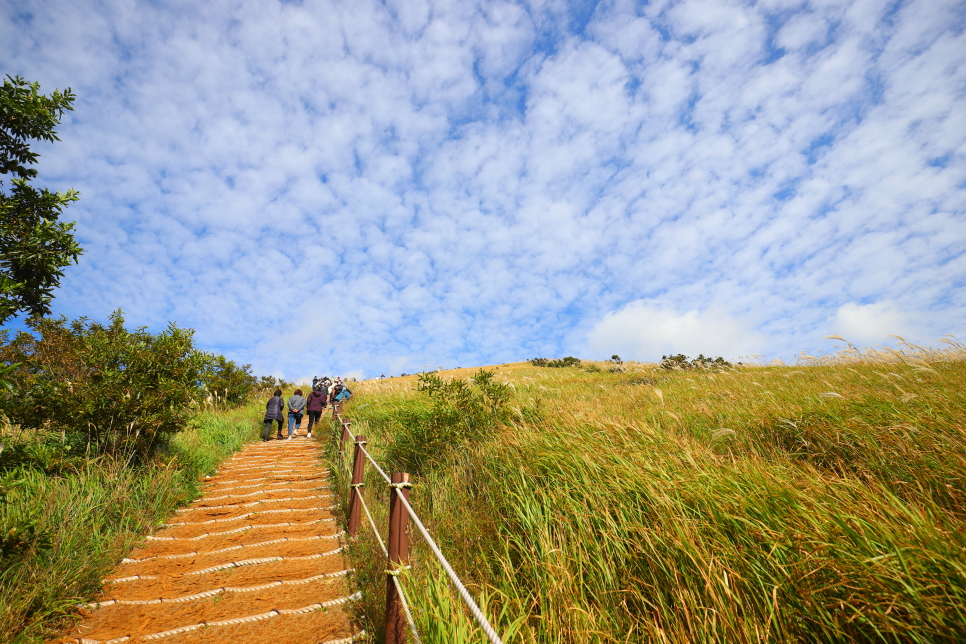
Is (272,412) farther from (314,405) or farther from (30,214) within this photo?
(30,214)

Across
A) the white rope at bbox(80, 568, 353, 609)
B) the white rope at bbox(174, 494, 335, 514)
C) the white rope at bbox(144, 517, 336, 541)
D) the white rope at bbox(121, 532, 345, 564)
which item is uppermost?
the white rope at bbox(174, 494, 335, 514)

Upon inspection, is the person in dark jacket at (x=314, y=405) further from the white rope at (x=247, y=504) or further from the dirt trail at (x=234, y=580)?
the white rope at (x=247, y=504)

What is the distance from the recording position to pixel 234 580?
4961 millimetres

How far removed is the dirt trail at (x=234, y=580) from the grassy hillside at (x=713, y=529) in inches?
24.7

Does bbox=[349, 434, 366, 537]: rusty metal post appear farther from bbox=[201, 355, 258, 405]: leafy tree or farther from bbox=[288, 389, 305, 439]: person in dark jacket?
bbox=[201, 355, 258, 405]: leafy tree

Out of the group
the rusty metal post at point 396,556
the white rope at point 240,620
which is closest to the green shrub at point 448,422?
the white rope at point 240,620

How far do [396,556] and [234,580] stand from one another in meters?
3.08

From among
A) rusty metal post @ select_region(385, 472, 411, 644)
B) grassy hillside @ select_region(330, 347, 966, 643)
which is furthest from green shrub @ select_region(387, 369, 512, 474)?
rusty metal post @ select_region(385, 472, 411, 644)

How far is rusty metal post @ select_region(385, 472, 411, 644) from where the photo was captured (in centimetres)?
327

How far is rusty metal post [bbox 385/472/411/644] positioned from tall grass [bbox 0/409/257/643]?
10.8 ft

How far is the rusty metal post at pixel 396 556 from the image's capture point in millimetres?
3273

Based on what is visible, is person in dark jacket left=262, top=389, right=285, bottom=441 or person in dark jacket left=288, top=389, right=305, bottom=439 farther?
person in dark jacket left=288, top=389, right=305, bottom=439

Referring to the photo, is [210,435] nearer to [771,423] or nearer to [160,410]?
[160,410]

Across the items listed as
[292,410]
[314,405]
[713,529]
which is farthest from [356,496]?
[314,405]
